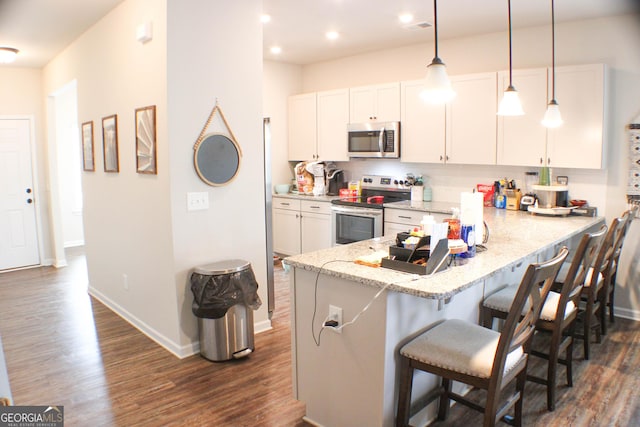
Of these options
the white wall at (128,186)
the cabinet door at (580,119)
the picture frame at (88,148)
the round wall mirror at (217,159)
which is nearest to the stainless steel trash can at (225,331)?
the white wall at (128,186)

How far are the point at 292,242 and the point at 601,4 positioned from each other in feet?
13.3

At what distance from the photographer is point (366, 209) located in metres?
5.18

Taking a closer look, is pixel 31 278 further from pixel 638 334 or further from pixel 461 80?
pixel 638 334

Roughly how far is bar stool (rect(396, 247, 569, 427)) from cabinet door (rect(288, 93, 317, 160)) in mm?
4190

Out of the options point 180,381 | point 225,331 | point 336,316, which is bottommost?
point 180,381

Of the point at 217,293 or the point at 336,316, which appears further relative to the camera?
the point at 217,293

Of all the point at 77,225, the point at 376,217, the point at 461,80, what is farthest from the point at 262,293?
the point at 77,225

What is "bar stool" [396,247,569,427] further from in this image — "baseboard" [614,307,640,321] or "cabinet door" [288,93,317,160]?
"cabinet door" [288,93,317,160]

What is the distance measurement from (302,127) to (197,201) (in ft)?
10.3

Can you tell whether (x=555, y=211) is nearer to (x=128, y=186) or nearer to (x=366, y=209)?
(x=366, y=209)

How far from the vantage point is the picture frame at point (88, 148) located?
4.52 metres

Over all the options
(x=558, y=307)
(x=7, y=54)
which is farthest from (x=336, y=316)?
(x=7, y=54)

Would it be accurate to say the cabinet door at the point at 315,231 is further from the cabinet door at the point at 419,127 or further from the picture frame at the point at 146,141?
the picture frame at the point at 146,141

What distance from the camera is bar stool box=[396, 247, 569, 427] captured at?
191 cm
